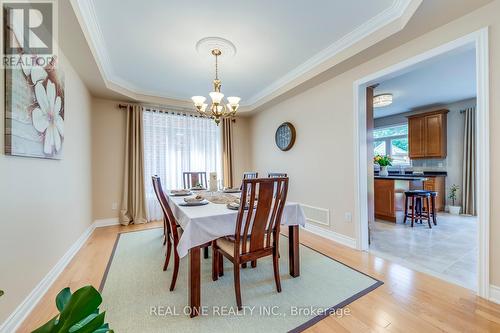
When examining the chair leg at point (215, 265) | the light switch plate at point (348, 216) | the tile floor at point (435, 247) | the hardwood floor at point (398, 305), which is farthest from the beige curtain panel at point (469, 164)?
the chair leg at point (215, 265)

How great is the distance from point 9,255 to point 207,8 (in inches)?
97.8

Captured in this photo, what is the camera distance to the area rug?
1493 mm

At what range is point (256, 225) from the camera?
1.73 meters

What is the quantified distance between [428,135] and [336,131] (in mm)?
3875

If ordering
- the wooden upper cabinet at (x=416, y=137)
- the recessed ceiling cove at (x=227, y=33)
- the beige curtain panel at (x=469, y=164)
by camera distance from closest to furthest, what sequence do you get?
the recessed ceiling cove at (x=227, y=33)
the beige curtain panel at (x=469, y=164)
the wooden upper cabinet at (x=416, y=137)

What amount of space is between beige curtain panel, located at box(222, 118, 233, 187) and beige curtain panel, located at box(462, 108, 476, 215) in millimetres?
5263

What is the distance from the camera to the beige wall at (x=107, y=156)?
3.86 meters

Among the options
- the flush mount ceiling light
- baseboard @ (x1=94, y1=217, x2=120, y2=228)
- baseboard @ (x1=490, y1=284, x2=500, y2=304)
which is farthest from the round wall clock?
baseboard @ (x1=94, y1=217, x2=120, y2=228)

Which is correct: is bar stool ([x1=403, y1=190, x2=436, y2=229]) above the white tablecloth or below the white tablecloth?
below

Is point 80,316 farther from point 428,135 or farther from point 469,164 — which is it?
point 428,135

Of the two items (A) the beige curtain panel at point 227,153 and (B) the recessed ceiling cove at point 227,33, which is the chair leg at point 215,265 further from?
(A) the beige curtain panel at point 227,153

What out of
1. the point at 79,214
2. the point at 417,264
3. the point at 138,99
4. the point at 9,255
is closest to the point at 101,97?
the point at 138,99

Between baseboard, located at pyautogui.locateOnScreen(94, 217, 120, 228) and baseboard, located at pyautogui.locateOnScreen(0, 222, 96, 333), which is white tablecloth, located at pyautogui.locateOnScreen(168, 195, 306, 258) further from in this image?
baseboard, located at pyautogui.locateOnScreen(94, 217, 120, 228)
